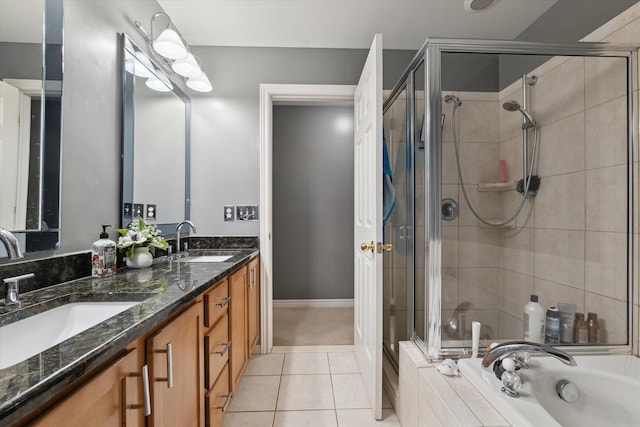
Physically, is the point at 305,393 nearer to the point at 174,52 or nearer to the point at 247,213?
the point at 247,213

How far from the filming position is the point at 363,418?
157cm

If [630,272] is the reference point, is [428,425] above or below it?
below

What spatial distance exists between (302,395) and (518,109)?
2.18 m

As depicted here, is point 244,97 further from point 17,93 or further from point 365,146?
point 17,93

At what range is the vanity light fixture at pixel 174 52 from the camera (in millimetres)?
1652

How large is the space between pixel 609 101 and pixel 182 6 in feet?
8.42

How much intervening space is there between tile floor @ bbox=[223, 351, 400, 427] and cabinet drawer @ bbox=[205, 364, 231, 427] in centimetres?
21

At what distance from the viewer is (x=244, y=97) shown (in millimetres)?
2340

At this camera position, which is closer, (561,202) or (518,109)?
(561,202)

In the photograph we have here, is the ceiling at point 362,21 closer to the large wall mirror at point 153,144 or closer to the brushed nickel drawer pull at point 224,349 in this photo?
the large wall mirror at point 153,144

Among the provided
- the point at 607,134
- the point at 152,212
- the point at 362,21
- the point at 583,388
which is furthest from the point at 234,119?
the point at 583,388

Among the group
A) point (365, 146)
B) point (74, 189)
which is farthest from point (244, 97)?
point (74, 189)

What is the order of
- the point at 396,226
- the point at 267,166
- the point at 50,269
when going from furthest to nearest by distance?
the point at 267,166, the point at 396,226, the point at 50,269

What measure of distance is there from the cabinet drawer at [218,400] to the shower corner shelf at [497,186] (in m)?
1.72
